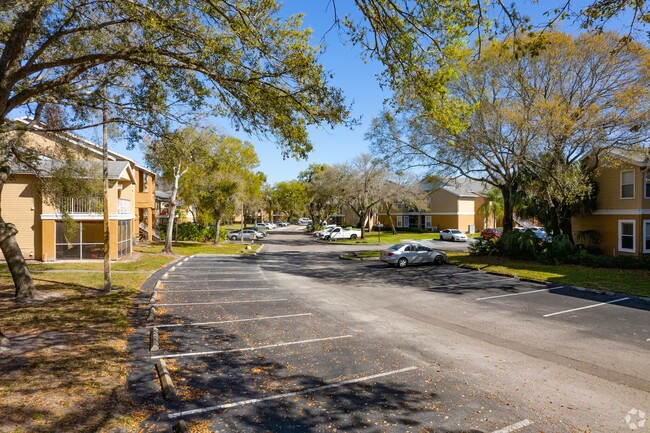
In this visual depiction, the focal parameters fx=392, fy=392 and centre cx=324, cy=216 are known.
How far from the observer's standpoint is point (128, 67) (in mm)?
10992

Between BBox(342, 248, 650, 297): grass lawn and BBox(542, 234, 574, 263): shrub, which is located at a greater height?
BBox(542, 234, 574, 263): shrub

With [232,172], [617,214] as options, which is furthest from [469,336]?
[232,172]

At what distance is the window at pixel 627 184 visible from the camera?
76.0 ft

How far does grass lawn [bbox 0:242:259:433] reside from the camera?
5.41 m

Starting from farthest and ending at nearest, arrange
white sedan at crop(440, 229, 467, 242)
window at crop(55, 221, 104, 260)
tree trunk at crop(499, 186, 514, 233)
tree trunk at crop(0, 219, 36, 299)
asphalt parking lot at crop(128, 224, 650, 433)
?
white sedan at crop(440, 229, 467, 242) < tree trunk at crop(499, 186, 514, 233) < window at crop(55, 221, 104, 260) < tree trunk at crop(0, 219, 36, 299) < asphalt parking lot at crop(128, 224, 650, 433)

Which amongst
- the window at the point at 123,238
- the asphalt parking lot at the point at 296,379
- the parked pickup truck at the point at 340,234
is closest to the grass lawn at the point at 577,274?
the asphalt parking lot at the point at 296,379

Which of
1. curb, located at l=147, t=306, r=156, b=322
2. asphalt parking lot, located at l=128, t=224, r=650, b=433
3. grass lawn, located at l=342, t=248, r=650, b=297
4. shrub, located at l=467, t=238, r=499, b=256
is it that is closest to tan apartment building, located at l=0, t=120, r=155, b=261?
asphalt parking lot, located at l=128, t=224, r=650, b=433

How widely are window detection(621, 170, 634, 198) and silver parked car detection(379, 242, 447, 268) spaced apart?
11260 mm

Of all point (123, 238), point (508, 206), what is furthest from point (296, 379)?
point (508, 206)

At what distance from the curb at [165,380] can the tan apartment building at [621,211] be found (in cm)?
2388

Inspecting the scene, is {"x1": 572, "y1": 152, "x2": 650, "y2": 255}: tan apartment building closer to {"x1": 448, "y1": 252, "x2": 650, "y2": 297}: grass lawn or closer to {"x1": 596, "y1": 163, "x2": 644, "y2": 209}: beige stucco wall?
{"x1": 596, "y1": 163, "x2": 644, "y2": 209}: beige stucco wall

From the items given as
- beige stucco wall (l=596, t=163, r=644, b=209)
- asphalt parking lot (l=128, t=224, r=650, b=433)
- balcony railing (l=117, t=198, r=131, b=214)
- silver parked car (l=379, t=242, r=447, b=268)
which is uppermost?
beige stucco wall (l=596, t=163, r=644, b=209)

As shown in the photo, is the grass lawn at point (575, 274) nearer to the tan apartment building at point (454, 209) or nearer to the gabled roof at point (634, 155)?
the gabled roof at point (634, 155)

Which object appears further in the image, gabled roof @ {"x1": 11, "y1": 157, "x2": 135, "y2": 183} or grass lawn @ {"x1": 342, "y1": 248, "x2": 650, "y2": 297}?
gabled roof @ {"x1": 11, "y1": 157, "x2": 135, "y2": 183}
